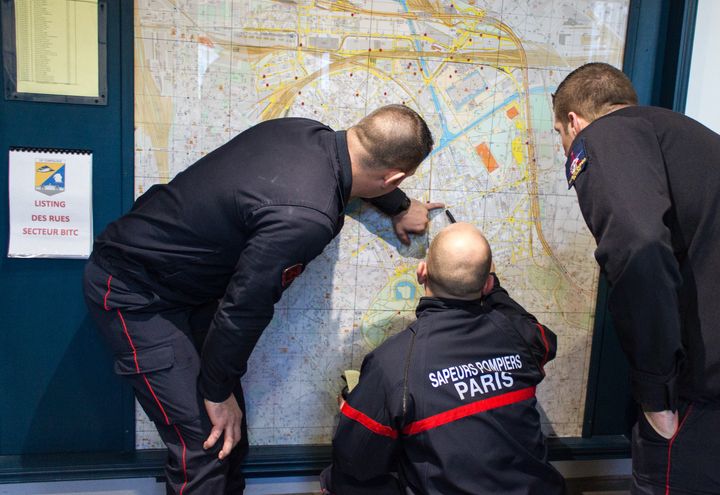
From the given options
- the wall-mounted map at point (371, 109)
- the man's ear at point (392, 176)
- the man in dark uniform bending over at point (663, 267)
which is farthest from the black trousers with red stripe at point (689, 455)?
the man's ear at point (392, 176)

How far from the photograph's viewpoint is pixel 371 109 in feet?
5.03

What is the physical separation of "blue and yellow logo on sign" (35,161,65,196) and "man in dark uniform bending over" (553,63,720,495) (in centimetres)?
137

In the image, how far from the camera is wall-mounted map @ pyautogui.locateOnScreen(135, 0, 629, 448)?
146 centimetres

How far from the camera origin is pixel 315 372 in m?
1.62

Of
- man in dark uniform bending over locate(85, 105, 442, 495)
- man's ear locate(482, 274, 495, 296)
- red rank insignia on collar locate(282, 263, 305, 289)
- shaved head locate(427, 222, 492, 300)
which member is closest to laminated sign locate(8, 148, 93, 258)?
man in dark uniform bending over locate(85, 105, 442, 495)

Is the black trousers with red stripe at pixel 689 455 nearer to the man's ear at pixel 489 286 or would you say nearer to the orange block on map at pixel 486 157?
the man's ear at pixel 489 286

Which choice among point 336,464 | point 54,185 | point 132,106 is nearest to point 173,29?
point 132,106

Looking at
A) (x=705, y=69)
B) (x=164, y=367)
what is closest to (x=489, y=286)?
(x=164, y=367)

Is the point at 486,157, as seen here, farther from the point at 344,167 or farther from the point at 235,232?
the point at 235,232

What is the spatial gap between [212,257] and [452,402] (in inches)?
25.2

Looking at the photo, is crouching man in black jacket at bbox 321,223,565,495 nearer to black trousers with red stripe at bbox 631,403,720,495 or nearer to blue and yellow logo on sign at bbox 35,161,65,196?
black trousers with red stripe at bbox 631,403,720,495

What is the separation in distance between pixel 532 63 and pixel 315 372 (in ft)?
3.97

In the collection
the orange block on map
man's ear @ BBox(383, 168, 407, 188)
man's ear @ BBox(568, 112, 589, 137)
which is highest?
A: man's ear @ BBox(568, 112, 589, 137)

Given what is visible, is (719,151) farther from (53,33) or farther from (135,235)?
(53,33)
